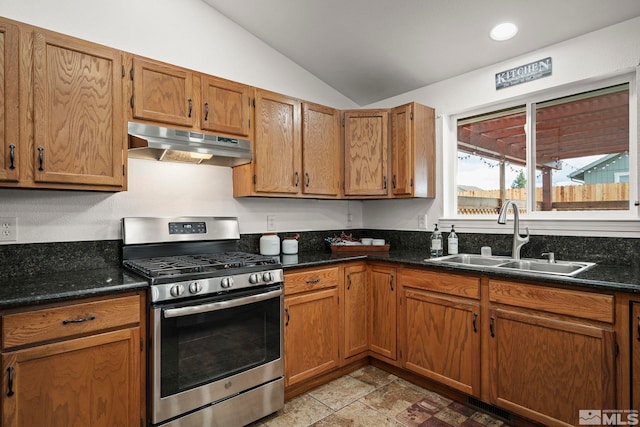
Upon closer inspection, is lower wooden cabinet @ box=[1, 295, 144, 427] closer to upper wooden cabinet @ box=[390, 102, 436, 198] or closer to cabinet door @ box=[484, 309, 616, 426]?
cabinet door @ box=[484, 309, 616, 426]

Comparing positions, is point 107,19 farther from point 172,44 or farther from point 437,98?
point 437,98

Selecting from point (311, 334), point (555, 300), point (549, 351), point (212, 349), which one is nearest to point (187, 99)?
point (212, 349)

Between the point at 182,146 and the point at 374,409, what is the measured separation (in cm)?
201

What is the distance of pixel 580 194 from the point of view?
241 cm

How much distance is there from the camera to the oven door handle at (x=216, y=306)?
178cm

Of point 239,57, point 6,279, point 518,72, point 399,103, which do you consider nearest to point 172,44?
point 239,57

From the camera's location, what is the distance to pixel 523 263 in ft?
7.98

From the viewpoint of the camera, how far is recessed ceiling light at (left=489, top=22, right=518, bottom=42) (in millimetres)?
2280

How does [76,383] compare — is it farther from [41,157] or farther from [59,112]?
[59,112]

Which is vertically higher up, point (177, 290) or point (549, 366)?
point (177, 290)

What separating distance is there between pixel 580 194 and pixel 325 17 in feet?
6.98

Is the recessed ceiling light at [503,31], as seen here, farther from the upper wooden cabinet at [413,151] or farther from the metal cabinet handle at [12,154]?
the metal cabinet handle at [12,154]

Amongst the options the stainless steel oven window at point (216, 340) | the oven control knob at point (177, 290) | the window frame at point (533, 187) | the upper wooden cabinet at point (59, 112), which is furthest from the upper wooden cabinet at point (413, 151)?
the upper wooden cabinet at point (59, 112)

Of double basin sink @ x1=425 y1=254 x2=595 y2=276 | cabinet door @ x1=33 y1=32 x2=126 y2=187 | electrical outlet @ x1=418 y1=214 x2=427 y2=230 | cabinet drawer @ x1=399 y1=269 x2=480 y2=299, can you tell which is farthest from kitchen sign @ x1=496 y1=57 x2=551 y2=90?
cabinet door @ x1=33 y1=32 x2=126 y2=187
